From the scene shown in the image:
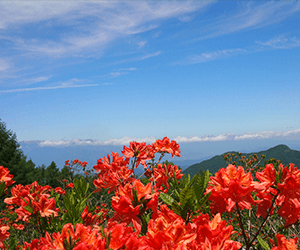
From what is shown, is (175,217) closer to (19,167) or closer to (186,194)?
(186,194)

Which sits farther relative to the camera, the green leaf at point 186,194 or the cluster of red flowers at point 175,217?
the green leaf at point 186,194

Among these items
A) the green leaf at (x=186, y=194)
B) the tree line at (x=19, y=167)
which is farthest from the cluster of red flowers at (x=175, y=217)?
the tree line at (x=19, y=167)

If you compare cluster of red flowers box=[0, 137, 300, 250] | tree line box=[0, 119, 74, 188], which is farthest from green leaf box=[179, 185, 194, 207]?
tree line box=[0, 119, 74, 188]

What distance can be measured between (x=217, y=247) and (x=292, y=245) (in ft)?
1.68


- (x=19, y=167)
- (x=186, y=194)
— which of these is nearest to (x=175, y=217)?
(x=186, y=194)

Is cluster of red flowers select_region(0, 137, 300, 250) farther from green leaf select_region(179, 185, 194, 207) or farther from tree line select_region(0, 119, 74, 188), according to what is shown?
tree line select_region(0, 119, 74, 188)

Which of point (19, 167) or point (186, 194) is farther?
point (19, 167)

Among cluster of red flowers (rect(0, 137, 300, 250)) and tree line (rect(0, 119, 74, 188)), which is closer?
cluster of red flowers (rect(0, 137, 300, 250))

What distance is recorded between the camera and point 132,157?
3088 millimetres

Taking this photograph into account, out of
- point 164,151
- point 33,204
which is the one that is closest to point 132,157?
point 164,151

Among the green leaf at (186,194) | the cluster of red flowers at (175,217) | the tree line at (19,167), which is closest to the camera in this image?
the cluster of red flowers at (175,217)

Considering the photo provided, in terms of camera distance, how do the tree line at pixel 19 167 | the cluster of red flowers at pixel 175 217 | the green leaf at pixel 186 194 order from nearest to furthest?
the cluster of red flowers at pixel 175 217
the green leaf at pixel 186 194
the tree line at pixel 19 167

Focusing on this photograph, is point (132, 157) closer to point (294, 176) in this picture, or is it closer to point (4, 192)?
point (4, 192)

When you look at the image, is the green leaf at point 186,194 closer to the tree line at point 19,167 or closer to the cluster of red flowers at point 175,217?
the cluster of red flowers at point 175,217
